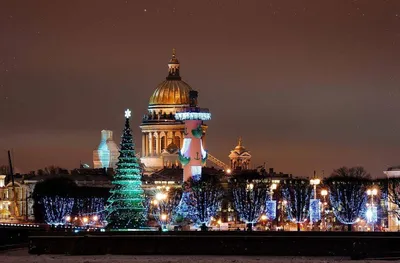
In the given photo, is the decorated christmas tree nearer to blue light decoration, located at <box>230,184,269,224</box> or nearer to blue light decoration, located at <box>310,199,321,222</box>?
blue light decoration, located at <box>230,184,269,224</box>

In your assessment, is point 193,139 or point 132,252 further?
point 193,139

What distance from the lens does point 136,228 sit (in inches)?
4870

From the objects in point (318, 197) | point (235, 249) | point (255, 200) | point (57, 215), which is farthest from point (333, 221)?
point (235, 249)

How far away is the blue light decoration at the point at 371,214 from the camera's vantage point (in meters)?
132

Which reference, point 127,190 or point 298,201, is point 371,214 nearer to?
point 298,201

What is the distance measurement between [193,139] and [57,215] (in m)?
33.6

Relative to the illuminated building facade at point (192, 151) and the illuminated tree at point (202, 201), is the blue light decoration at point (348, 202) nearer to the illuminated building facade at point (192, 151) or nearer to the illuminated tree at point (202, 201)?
the illuminated tree at point (202, 201)

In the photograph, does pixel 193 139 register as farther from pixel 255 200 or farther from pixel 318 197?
pixel 255 200

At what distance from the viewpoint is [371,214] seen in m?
131

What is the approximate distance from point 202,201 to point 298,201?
8.27 m

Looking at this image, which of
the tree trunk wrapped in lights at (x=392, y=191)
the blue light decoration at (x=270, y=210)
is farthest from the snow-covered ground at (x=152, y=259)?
the blue light decoration at (x=270, y=210)

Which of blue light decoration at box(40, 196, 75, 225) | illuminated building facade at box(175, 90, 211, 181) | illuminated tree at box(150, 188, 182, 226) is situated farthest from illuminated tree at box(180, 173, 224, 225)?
illuminated building facade at box(175, 90, 211, 181)

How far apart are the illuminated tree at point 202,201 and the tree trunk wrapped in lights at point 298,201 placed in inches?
245

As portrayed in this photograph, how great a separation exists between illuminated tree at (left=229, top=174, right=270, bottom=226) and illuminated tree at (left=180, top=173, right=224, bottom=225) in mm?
1789
